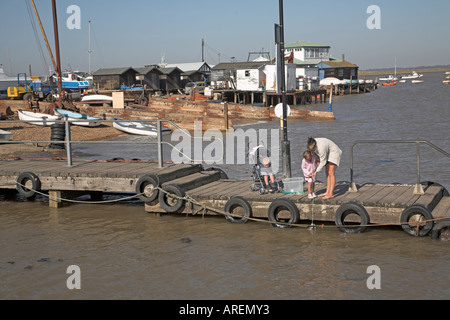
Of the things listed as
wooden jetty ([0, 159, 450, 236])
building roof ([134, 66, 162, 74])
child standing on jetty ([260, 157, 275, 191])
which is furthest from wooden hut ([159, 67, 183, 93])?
child standing on jetty ([260, 157, 275, 191])

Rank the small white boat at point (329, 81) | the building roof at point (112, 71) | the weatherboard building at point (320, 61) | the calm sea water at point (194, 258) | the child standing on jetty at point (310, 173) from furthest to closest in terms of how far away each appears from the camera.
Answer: the weatherboard building at point (320, 61) < the small white boat at point (329, 81) < the building roof at point (112, 71) < the child standing on jetty at point (310, 173) < the calm sea water at point (194, 258)

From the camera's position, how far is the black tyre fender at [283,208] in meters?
10.2

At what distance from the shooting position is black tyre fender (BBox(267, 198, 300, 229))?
33.3 feet

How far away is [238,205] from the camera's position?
1072 centimetres

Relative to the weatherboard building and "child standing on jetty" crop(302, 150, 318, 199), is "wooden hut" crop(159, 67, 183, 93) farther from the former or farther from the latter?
"child standing on jetty" crop(302, 150, 318, 199)

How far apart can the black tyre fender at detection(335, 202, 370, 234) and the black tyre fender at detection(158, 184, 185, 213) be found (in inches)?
137

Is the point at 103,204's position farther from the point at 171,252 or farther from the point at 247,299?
the point at 247,299

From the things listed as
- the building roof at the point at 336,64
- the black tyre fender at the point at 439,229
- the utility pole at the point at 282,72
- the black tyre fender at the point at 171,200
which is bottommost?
the black tyre fender at the point at 439,229

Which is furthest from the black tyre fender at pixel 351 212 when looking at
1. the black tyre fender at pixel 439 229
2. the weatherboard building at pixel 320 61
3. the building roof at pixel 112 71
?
the weatherboard building at pixel 320 61

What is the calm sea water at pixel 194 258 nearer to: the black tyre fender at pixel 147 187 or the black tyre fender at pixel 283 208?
the black tyre fender at pixel 283 208

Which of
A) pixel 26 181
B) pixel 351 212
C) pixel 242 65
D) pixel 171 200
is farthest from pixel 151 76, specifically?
pixel 351 212

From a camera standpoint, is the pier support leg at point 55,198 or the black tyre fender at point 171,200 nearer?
the black tyre fender at point 171,200

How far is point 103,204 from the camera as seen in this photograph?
43.9 feet
